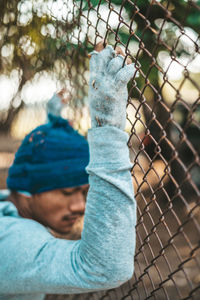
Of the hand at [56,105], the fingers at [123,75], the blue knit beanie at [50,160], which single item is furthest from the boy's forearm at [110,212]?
the hand at [56,105]

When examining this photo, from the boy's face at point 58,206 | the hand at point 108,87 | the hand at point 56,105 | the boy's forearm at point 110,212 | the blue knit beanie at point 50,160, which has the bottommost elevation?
the boy's face at point 58,206

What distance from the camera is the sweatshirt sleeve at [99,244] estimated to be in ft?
2.83

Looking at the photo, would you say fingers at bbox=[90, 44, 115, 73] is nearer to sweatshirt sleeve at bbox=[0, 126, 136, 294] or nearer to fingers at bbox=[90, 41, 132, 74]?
fingers at bbox=[90, 41, 132, 74]

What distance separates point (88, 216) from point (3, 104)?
3.03 meters

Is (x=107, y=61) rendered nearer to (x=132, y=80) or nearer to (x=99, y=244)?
(x=132, y=80)

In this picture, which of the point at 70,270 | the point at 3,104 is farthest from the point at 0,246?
the point at 3,104

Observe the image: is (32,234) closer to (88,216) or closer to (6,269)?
(6,269)

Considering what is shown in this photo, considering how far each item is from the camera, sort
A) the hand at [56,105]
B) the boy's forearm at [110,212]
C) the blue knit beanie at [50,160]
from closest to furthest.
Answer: the boy's forearm at [110,212], the blue knit beanie at [50,160], the hand at [56,105]

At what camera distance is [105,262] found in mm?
855

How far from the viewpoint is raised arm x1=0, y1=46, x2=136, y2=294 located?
865 mm

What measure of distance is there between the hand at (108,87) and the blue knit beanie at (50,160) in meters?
0.45

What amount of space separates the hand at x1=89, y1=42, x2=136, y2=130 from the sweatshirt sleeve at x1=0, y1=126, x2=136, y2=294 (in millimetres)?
36

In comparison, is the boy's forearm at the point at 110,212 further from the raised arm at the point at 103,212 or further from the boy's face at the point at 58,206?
the boy's face at the point at 58,206

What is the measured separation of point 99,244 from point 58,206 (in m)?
0.58
